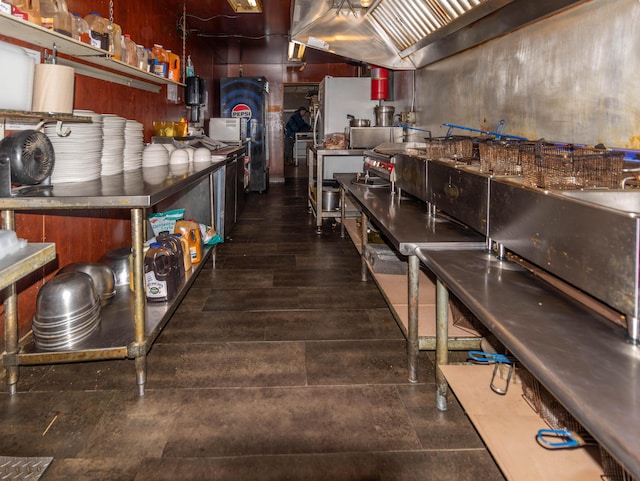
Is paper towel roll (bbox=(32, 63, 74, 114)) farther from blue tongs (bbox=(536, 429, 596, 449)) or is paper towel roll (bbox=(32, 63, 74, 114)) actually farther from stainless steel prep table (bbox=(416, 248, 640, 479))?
→ blue tongs (bbox=(536, 429, 596, 449))

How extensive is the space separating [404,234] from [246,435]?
1.04m

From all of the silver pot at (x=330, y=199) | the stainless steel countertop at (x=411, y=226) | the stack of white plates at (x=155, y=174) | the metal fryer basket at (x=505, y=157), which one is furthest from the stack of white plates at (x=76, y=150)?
the silver pot at (x=330, y=199)

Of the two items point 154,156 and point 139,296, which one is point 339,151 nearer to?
point 154,156

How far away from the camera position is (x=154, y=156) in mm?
3303

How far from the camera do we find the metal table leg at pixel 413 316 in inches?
79.7

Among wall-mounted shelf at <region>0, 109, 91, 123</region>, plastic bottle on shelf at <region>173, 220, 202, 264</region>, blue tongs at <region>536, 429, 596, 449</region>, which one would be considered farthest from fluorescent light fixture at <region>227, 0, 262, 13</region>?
blue tongs at <region>536, 429, 596, 449</region>

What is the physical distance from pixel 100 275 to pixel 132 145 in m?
0.88

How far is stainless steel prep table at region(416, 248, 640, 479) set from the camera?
2.72ft

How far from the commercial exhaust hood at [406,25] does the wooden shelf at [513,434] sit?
1662 millimetres

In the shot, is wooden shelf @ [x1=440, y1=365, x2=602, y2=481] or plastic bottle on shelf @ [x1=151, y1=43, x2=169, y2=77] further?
plastic bottle on shelf @ [x1=151, y1=43, x2=169, y2=77]

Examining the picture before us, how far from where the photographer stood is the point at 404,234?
216 cm

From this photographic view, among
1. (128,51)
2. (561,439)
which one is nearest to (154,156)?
(128,51)

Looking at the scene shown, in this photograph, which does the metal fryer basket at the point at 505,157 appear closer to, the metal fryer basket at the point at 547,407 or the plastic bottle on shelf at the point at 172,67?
the metal fryer basket at the point at 547,407

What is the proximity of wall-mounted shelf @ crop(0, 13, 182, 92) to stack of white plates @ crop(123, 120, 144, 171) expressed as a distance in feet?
1.49
